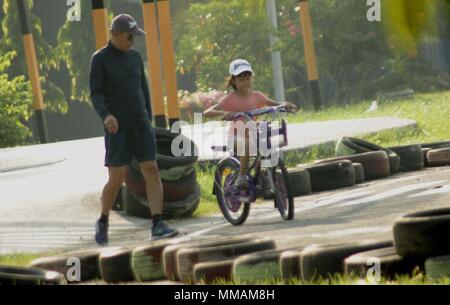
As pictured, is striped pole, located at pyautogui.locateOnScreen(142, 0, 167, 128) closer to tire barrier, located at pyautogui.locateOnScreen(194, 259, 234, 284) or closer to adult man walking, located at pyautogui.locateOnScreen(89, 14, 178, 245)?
adult man walking, located at pyautogui.locateOnScreen(89, 14, 178, 245)

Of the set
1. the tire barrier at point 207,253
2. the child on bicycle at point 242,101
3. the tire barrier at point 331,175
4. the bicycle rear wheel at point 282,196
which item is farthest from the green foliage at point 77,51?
the tire barrier at point 207,253

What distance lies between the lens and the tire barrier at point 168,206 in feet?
47.2

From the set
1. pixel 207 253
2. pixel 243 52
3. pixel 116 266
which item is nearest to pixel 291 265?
pixel 207 253

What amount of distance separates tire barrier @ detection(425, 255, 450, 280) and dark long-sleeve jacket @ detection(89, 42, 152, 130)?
5.15 metres

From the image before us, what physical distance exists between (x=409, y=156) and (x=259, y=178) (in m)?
5.77

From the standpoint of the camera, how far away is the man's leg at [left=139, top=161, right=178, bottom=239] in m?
12.3

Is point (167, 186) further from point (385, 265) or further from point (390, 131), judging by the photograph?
point (390, 131)

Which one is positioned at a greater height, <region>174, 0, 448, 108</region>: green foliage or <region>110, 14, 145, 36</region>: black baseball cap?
<region>110, 14, 145, 36</region>: black baseball cap

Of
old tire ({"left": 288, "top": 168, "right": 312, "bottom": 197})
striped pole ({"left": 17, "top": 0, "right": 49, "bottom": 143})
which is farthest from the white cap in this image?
striped pole ({"left": 17, "top": 0, "right": 49, "bottom": 143})

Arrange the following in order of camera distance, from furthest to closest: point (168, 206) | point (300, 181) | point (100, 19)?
point (300, 181) < point (100, 19) < point (168, 206)

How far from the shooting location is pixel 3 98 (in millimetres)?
32031

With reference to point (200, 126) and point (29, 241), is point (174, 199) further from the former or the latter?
point (200, 126)

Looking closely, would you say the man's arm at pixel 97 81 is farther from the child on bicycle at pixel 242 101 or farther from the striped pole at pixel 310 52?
the striped pole at pixel 310 52

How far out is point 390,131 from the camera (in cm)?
2362
